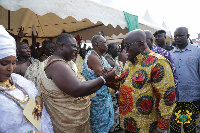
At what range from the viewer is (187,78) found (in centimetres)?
329

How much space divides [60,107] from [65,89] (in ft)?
1.07

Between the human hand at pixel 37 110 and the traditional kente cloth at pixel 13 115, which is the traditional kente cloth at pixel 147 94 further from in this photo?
the traditional kente cloth at pixel 13 115

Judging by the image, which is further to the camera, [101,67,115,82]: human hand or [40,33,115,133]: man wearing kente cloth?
[101,67,115,82]: human hand

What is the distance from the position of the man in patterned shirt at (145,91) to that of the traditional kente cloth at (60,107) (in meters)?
0.58

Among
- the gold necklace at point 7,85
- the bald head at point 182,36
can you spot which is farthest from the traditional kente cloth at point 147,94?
the bald head at point 182,36

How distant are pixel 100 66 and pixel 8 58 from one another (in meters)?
1.99

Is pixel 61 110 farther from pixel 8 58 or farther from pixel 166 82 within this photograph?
pixel 166 82

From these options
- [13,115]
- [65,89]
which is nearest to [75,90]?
[65,89]

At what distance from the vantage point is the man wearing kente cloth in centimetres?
175

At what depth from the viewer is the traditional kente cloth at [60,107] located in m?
1.93

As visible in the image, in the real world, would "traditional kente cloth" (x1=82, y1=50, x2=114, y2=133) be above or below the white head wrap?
below

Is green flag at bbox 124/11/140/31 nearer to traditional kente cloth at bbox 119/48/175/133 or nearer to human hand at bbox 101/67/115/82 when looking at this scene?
traditional kente cloth at bbox 119/48/175/133

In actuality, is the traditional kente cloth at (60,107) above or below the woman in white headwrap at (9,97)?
below

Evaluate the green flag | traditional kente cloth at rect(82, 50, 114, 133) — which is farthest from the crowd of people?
the green flag
